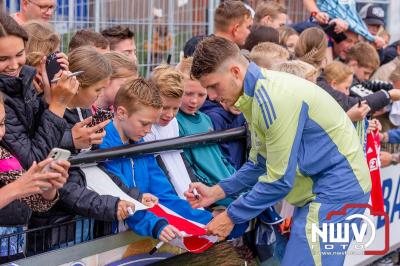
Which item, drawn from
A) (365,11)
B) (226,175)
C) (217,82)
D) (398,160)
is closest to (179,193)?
(226,175)

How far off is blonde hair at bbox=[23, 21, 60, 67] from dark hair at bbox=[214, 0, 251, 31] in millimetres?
2523

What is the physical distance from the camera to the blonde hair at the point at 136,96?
183 inches

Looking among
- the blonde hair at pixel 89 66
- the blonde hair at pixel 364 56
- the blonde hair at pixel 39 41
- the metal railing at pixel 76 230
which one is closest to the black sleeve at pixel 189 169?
the metal railing at pixel 76 230

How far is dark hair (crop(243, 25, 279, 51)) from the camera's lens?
7.35 m

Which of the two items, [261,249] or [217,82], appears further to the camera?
[261,249]

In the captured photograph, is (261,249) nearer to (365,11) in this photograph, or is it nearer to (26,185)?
(26,185)

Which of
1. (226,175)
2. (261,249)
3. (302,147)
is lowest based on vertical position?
(261,249)

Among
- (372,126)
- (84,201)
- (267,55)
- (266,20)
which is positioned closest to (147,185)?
(84,201)

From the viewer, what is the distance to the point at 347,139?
4656mm

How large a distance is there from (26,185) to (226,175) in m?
2.03

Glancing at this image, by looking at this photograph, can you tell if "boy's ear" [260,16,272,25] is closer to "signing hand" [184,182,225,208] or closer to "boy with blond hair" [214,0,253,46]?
"boy with blond hair" [214,0,253,46]

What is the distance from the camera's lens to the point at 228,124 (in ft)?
19.1

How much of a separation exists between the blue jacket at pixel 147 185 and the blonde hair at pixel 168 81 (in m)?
0.51

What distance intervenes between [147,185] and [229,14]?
2956 mm
